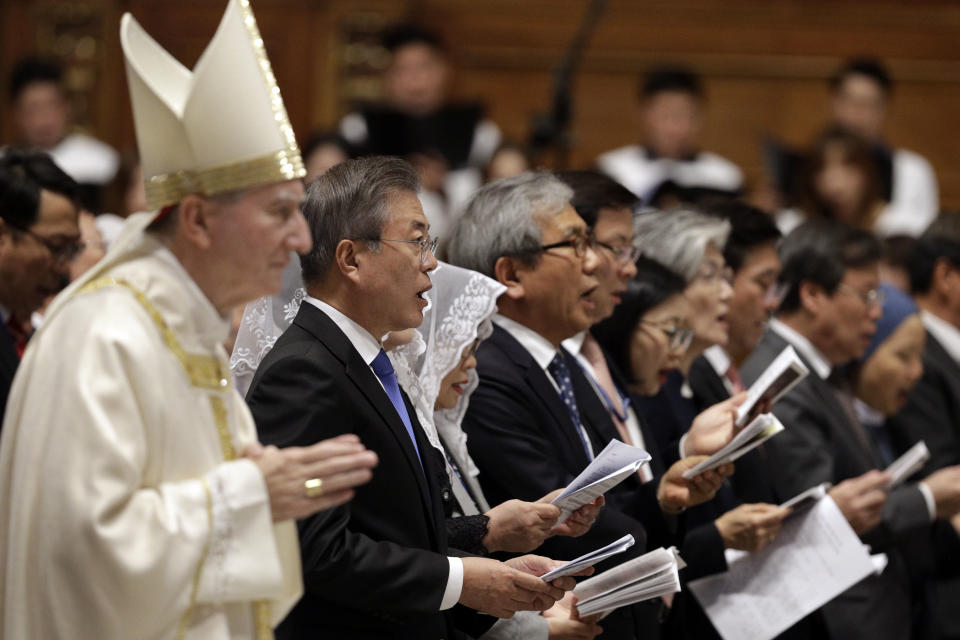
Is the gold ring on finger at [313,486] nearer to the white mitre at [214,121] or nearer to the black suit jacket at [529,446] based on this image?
the white mitre at [214,121]

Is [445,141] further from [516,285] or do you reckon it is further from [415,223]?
[415,223]

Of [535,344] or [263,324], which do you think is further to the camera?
[535,344]

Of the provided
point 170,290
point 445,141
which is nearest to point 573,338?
point 170,290

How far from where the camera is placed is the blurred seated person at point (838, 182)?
776 centimetres

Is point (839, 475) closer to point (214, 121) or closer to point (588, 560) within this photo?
point (588, 560)

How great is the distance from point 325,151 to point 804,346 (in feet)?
10.2

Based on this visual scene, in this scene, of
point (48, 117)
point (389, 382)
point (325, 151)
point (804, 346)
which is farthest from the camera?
point (48, 117)

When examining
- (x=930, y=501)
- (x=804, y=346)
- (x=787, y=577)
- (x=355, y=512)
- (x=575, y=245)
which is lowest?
(x=930, y=501)

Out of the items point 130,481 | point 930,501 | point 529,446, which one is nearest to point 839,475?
point 930,501

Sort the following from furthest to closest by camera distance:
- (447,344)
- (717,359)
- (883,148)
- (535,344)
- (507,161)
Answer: (883,148), (507,161), (717,359), (535,344), (447,344)

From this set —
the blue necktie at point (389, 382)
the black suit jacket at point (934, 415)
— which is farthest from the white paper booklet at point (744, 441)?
the black suit jacket at point (934, 415)

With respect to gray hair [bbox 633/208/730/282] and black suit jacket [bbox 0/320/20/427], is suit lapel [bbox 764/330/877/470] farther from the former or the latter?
black suit jacket [bbox 0/320/20/427]

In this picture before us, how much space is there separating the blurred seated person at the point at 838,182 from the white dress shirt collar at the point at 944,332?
155 centimetres

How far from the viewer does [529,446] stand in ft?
11.7
